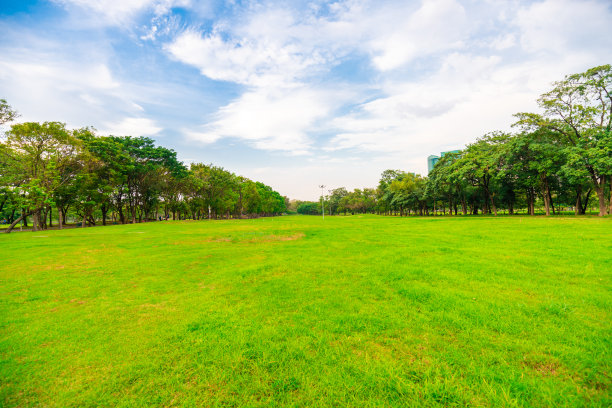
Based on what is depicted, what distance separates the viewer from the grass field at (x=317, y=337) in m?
2.86

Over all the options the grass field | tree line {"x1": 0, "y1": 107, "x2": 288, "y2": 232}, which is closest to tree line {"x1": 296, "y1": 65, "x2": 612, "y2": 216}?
the grass field

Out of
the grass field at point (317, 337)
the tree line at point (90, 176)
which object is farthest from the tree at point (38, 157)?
the grass field at point (317, 337)

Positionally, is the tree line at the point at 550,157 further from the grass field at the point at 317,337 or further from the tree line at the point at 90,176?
the tree line at the point at 90,176

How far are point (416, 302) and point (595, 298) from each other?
4131 millimetres

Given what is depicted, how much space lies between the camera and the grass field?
112 inches

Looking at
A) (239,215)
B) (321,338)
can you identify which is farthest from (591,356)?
(239,215)

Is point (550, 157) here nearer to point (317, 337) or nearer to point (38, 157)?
point (317, 337)

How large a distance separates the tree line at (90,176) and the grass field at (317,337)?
33782mm

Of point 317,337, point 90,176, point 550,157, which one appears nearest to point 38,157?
point 90,176

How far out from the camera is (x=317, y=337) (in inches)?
158

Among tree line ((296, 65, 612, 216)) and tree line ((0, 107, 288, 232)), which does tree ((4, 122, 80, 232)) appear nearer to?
tree line ((0, 107, 288, 232))

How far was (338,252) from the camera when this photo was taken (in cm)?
1172

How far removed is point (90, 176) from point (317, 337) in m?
51.8

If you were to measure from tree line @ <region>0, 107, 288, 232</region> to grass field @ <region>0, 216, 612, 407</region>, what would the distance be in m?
33.8
